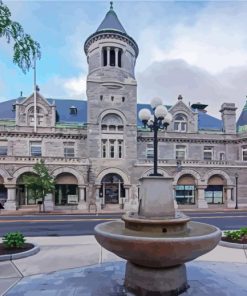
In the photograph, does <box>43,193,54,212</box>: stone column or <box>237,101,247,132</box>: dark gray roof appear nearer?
<box>43,193,54,212</box>: stone column

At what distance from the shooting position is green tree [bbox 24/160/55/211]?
31.4 metres

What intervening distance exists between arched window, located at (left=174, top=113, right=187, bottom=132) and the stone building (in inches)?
46.4

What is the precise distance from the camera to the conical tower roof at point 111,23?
39969mm

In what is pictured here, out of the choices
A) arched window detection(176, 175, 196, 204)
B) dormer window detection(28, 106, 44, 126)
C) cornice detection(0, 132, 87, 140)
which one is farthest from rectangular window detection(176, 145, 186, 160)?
dormer window detection(28, 106, 44, 126)

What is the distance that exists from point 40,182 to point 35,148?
7898 millimetres

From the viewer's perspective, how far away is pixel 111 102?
37875mm

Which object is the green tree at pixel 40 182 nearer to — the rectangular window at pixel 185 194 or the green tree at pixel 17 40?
the rectangular window at pixel 185 194

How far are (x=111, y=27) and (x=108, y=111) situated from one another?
12335 mm

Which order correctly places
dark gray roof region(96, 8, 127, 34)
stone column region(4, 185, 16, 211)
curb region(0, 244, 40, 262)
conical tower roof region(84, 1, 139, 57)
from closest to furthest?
curb region(0, 244, 40, 262) < stone column region(4, 185, 16, 211) < conical tower roof region(84, 1, 139, 57) < dark gray roof region(96, 8, 127, 34)

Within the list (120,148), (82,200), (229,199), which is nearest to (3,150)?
(82,200)

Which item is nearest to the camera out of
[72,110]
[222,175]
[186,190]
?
[186,190]

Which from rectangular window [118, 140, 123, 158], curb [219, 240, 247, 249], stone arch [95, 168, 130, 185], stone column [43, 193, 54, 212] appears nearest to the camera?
curb [219, 240, 247, 249]

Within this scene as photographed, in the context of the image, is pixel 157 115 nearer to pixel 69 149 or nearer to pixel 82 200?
pixel 82 200

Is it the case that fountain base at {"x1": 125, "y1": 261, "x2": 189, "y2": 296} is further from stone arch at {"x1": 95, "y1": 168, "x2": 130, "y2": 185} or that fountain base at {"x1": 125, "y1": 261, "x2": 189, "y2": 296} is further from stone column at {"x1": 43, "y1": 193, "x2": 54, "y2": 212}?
stone arch at {"x1": 95, "y1": 168, "x2": 130, "y2": 185}
